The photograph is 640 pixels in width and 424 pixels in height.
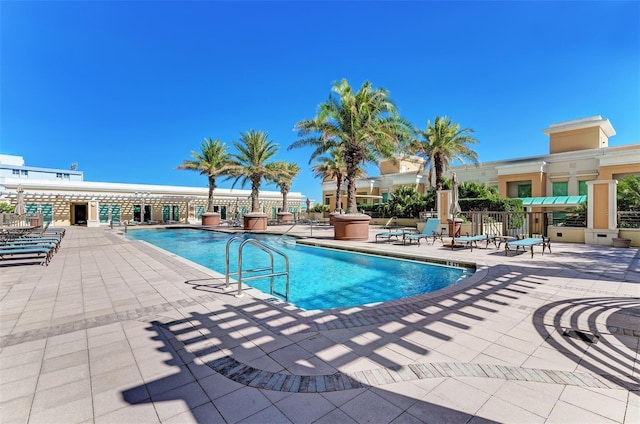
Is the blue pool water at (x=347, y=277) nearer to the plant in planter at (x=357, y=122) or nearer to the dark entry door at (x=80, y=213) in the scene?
the plant in planter at (x=357, y=122)

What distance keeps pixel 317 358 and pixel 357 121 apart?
42.2 feet

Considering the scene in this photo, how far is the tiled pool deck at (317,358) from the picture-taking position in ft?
7.30

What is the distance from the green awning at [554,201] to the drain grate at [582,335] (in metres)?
22.7

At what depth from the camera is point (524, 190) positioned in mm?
24766

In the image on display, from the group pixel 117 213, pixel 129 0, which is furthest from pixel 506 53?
pixel 117 213

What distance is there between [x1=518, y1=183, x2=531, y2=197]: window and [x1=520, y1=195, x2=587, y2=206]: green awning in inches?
50.5

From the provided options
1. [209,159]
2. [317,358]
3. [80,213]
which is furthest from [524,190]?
[80,213]

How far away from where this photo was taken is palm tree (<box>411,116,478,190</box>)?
20844 millimetres

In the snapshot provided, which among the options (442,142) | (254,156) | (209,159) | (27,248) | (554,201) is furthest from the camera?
(209,159)

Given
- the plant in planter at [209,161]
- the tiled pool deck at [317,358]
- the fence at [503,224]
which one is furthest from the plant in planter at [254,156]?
the tiled pool deck at [317,358]

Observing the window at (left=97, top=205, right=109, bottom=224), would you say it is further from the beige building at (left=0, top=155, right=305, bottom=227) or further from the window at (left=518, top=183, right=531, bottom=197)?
the window at (left=518, top=183, right=531, bottom=197)

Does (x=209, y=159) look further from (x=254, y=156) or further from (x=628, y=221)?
(x=628, y=221)

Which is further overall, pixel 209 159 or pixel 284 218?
pixel 284 218

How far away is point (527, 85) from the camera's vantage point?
16.4 m
